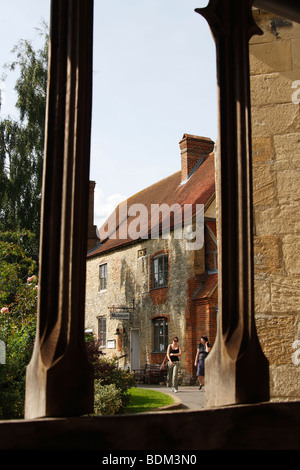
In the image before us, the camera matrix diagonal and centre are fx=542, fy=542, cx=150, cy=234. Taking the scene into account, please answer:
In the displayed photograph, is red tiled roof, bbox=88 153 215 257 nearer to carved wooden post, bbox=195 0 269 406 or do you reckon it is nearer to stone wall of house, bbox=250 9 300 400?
stone wall of house, bbox=250 9 300 400

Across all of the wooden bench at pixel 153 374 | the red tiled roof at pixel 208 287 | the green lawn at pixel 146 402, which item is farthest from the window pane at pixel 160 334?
the green lawn at pixel 146 402

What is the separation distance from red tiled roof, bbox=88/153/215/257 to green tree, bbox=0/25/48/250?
15.2ft

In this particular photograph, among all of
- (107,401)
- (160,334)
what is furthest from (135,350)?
(107,401)

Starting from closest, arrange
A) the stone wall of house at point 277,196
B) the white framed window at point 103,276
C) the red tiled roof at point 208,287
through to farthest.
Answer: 1. the stone wall of house at point 277,196
2. the red tiled roof at point 208,287
3. the white framed window at point 103,276

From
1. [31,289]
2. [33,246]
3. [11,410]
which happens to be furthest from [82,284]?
[33,246]

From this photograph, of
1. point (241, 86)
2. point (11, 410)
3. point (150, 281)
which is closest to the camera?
point (241, 86)

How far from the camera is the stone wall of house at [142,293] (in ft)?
56.1

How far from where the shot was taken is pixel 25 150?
17.1 meters

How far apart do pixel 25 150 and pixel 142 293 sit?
6477mm

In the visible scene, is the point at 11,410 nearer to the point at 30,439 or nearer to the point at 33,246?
the point at 30,439

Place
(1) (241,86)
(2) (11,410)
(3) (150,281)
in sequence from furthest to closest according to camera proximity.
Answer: (3) (150,281) → (2) (11,410) → (1) (241,86)

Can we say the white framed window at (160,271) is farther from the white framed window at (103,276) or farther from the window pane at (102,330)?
the window pane at (102,330)

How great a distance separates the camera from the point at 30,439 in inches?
39.1
